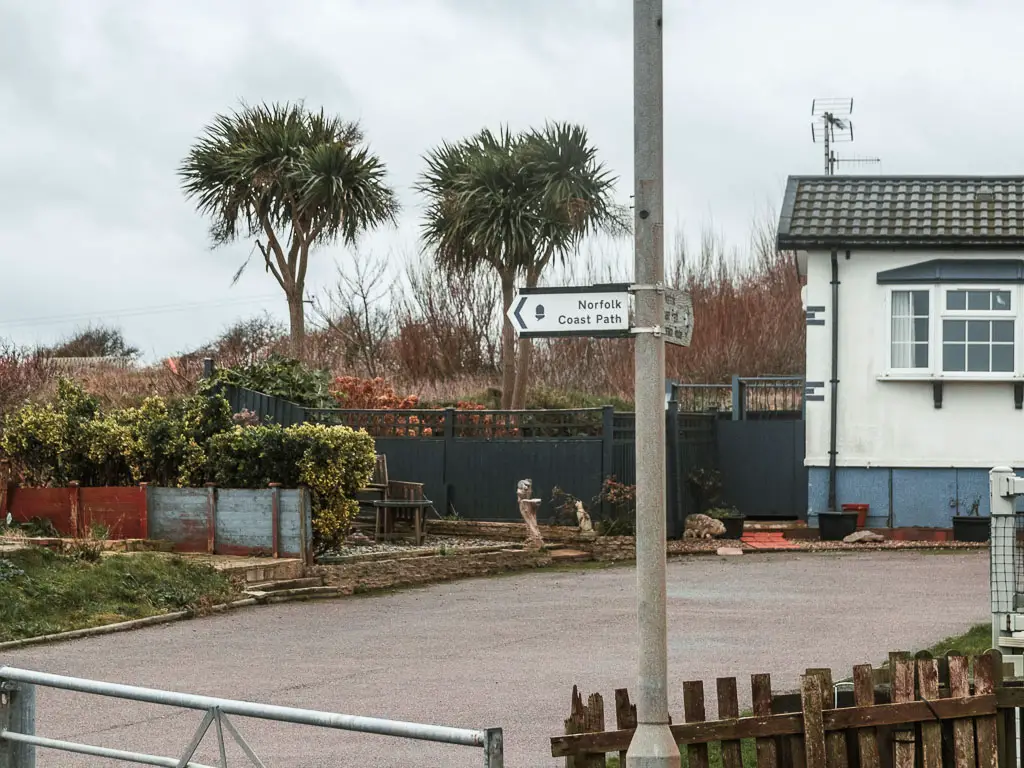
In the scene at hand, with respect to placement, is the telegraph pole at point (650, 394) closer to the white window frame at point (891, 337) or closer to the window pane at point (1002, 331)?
the white window frame at point (891, 337)

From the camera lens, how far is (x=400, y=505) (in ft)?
64.9

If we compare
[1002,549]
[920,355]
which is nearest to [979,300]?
[920,355]

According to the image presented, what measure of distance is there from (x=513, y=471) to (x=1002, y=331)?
7.44 metres

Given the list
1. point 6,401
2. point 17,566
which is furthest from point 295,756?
point 6,401

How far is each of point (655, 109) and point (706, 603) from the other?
9.22 meters

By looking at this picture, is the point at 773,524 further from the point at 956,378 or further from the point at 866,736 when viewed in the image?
the point at 866,736

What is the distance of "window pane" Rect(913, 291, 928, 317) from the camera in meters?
21.1

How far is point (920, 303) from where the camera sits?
21109mm

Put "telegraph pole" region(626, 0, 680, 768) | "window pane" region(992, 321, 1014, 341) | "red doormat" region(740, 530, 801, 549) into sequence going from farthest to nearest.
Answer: "window pane" region(992, 321, 1014, 341) → "red doormat" region(740, 530, 801, 549) → "telegraph pole" region(626, 0, 680, 768)

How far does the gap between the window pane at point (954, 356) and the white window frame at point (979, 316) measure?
10 cm

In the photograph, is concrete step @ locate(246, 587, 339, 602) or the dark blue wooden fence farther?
the dark blue wooden fence

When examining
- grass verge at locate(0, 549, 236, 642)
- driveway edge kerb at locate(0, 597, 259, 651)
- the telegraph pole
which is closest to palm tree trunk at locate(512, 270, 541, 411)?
grass verge at locate(0, 549, 236, 642)

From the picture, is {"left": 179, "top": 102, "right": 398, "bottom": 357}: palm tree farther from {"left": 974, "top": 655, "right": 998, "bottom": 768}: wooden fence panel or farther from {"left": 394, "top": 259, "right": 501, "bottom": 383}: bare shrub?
{"left": 974, "top": 655, "right": 998, "bottom": 768}: wooden fence panel

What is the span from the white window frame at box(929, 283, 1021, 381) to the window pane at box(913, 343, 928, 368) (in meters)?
0.31
